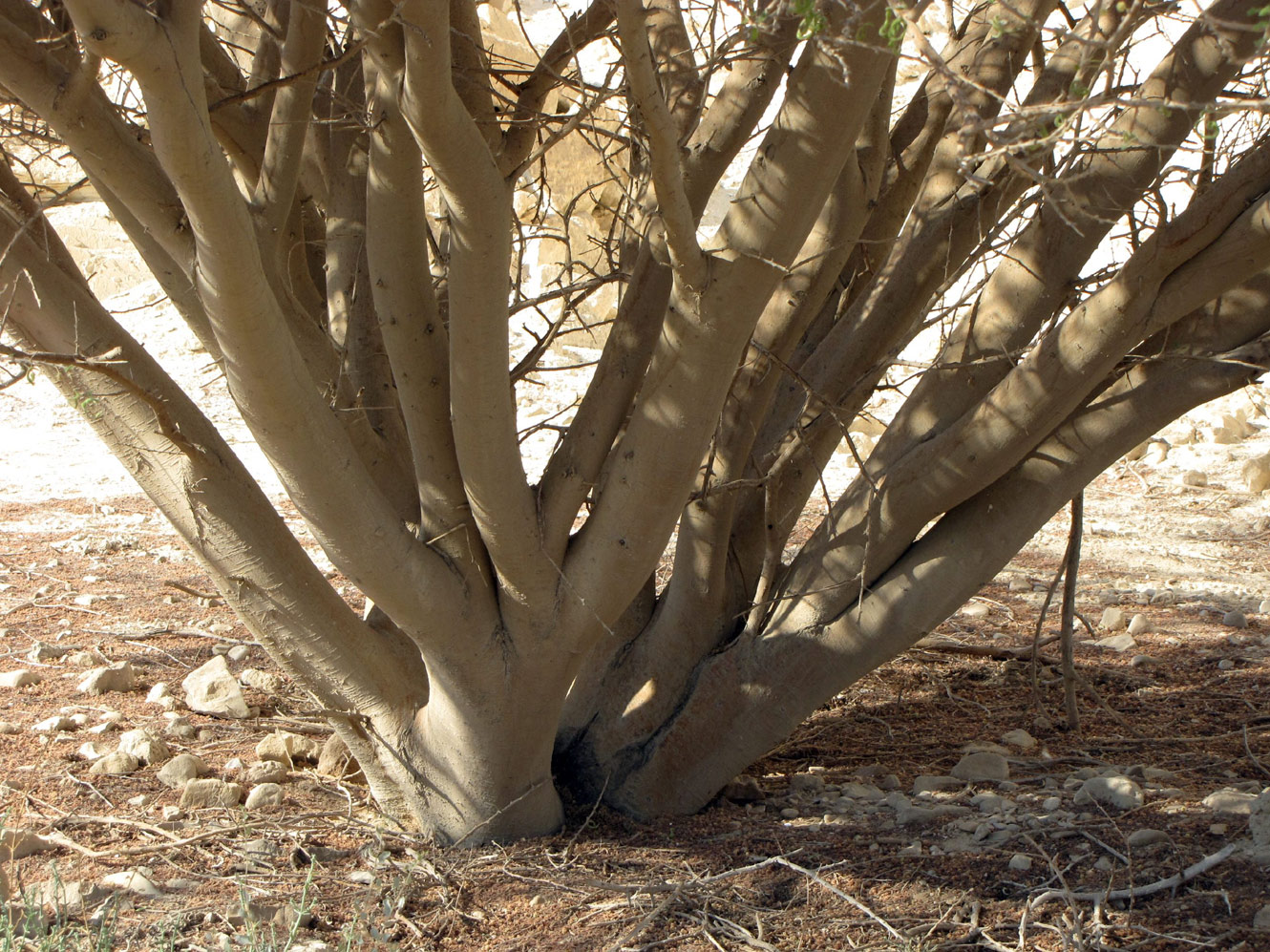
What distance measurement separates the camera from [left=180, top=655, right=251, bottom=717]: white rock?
13.3 feet

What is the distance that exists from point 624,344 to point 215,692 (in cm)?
225

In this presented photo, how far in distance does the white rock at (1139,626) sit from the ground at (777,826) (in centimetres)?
4

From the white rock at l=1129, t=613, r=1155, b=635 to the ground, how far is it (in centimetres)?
4

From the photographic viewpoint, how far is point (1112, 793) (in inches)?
120

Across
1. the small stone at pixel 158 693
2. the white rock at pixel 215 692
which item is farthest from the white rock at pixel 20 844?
the small stone at pixel 158 693

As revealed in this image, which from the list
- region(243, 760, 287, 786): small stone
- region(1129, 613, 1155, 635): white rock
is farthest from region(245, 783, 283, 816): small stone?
region(1129, 613, 1155, 635): white rock

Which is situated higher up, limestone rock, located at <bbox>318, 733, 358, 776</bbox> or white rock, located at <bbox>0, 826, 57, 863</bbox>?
limestone rock, located at <bbox>318, 733, 358, 776</bbox>

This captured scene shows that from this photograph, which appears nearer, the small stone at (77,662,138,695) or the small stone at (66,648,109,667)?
the small stone at (77,662,138,695)

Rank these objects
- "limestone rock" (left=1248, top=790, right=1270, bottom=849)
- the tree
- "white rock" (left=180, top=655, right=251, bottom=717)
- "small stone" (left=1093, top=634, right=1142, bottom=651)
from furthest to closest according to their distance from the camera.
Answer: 1. "small stone" (left=1093, top=634, right=1142, bottom=651)
2. "white rock" (left=180, top=655, right=251, bottom=717)
3. "limestone rock" (left=1248, top=790, right=1270, bottom=849)
4. the tree

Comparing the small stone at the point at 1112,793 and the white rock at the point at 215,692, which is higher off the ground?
the small stone at the point at 1112,793

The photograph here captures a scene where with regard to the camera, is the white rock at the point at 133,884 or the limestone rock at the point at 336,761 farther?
the limestone rock at the point at 336,761

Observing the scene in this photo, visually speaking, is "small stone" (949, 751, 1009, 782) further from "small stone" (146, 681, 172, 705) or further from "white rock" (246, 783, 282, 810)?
"small stone" (146, 681, 172, 705)

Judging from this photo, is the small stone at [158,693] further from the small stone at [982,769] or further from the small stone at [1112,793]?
the small stone at [1112,793]

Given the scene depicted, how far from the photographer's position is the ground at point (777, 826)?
8.21ft
